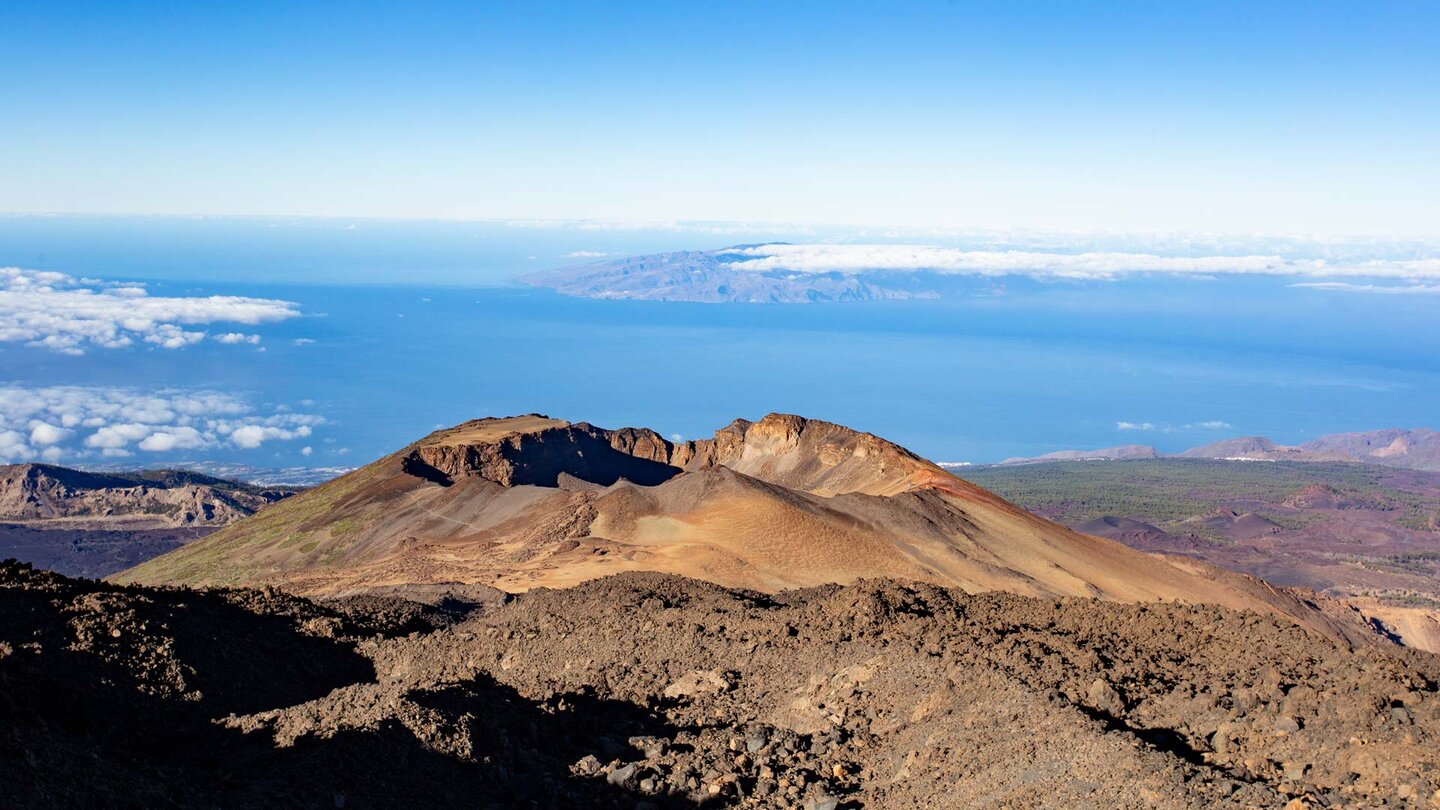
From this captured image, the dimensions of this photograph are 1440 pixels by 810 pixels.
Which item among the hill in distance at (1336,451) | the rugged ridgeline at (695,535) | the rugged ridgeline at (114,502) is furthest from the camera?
the hill in distance at (1336,451)

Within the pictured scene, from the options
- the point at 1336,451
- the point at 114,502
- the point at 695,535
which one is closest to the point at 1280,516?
the point at 695,535

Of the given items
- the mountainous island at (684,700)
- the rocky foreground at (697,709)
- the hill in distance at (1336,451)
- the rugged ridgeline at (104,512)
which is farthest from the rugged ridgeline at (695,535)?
the hill in distance at (1336,451)

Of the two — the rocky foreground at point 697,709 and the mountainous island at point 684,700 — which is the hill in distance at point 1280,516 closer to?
the mountainous island at point 684,700

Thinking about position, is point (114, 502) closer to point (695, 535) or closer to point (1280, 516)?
point (695, 535)

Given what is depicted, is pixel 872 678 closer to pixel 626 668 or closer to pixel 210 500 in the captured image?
pixel 626 668

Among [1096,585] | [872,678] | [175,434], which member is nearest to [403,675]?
[872,678]

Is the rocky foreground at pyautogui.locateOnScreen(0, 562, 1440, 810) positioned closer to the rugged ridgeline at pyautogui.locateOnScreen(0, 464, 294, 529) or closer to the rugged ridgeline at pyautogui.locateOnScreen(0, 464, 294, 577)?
the rugged ridgeline at pyautogui.locateOnScreen(0, 464, 294, 577)
